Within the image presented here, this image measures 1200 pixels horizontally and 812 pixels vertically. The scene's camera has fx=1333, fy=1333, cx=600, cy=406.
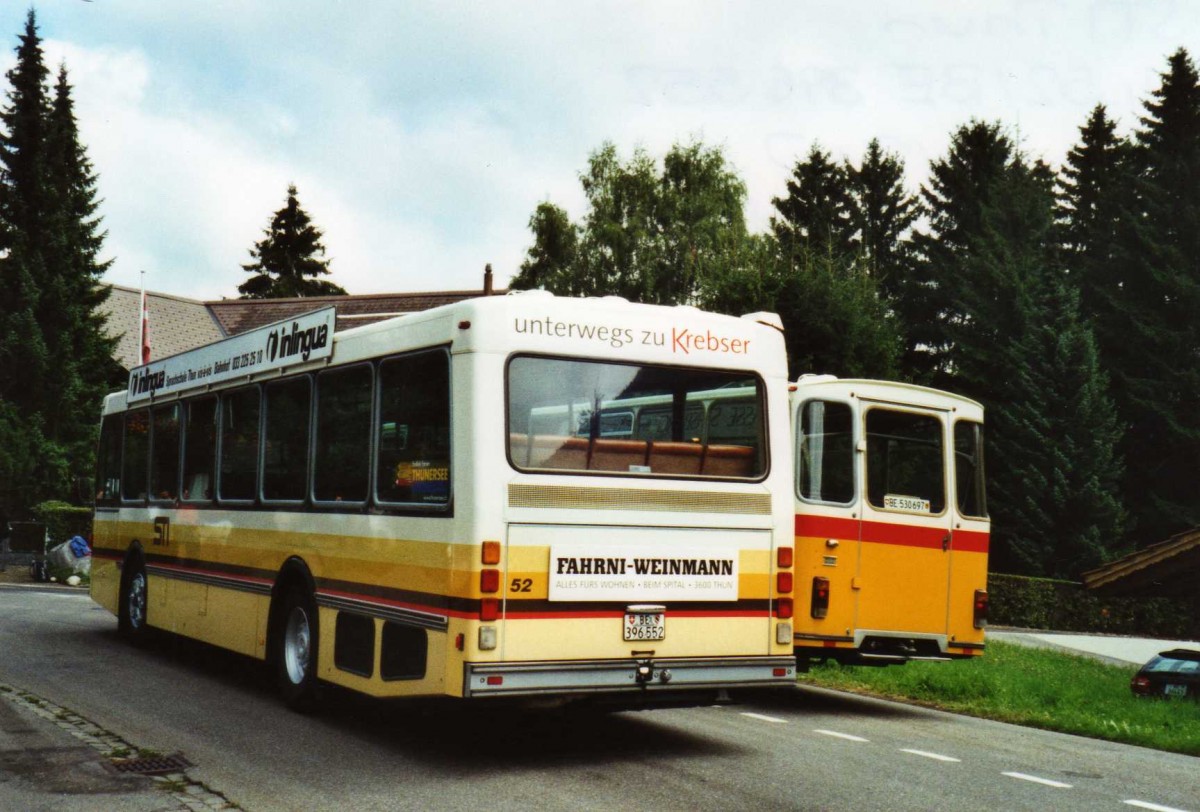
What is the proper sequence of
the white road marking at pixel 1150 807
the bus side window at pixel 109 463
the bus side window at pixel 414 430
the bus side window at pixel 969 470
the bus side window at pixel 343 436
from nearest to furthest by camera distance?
the white road marking at pixel 1150 807, the bus side window at pixel 414 430, the bus side window at pixel 343 436, the bus side window at pixel 969 470, the bus side window at pixel 109 463

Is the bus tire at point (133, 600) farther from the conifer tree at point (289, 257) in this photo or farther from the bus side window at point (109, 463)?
the conifer tree at point (289, 257)

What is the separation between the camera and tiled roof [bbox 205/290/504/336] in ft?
174

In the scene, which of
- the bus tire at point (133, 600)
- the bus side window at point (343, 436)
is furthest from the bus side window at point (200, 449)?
the bus side window at point (343, 436)

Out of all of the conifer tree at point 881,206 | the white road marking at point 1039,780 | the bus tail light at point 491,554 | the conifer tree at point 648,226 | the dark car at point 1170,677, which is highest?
the conifer tree at point 881,206

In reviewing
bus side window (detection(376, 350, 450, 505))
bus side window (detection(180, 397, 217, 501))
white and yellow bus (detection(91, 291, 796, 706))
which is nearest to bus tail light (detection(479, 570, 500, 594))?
white and yellow bus (detection(91, 291, 796, 706))

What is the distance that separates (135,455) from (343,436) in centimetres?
620

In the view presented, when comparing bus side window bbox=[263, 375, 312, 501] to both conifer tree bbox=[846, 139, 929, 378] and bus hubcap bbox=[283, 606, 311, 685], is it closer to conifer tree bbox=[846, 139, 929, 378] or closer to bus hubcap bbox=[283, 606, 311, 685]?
bus hubcap bbox=[283, 606, 311, 685]

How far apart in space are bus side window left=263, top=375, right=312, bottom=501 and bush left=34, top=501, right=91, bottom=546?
26195mm

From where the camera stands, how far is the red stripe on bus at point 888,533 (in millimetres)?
11641

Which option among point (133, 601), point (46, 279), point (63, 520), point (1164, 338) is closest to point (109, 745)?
point (133, 601)

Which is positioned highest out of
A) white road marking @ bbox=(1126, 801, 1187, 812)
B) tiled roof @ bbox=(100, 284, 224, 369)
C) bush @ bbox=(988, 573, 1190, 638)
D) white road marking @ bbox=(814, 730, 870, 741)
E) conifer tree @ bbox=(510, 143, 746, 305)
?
conifer tree @ bbox=(510, 143, 746, 305)

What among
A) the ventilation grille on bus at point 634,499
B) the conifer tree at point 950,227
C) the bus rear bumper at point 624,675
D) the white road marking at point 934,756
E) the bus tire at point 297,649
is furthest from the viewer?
the conifer tree at point 950,227

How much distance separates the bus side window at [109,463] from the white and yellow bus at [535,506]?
5.76 m

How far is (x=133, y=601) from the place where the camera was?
49.5 feet
